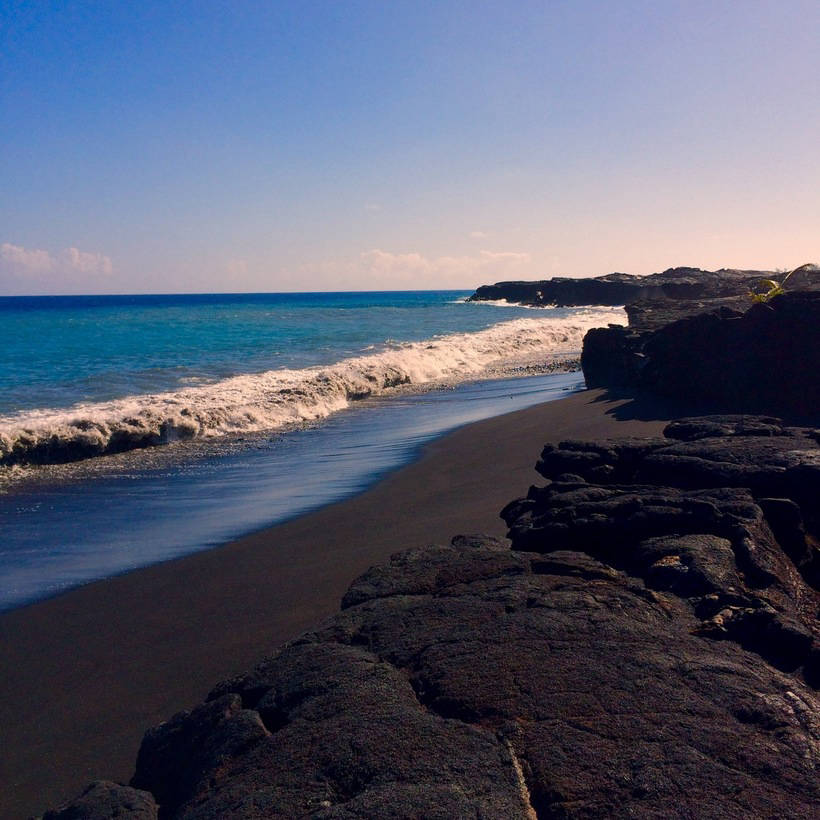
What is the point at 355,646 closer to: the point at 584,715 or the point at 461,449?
the point at 584,715

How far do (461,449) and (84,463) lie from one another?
5.65 m

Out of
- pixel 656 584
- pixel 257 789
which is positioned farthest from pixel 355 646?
pixel 656 584

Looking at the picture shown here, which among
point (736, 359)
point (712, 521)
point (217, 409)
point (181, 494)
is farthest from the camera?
point (217, 409)

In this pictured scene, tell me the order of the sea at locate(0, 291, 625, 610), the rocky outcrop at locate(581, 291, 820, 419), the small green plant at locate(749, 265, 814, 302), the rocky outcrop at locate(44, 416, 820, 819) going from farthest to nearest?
the small green plant at locate(749, 265, 814, 302) → the rocky outcrop at locate(581, 291, 820, 419) → the sea at locate(0, 291, 625, 610) → the rocky outcrop at locate(44, 416, 820, 819)

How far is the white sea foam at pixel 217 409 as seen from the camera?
12.4 meters

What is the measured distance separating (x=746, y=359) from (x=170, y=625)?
9.62 metres

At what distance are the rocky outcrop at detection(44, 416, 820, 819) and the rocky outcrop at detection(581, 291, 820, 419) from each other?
23.6ft

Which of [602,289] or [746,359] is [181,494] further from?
[602,289]

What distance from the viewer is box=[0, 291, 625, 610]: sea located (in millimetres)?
7664

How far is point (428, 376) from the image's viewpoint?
76.2 feet

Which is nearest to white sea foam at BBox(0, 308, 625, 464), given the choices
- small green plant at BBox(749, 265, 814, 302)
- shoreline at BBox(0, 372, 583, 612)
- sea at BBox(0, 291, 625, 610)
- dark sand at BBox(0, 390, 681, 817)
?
sea at BBox(0, 291, 625, 610)

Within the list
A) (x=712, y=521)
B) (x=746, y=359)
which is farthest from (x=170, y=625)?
(x=746, y=359)

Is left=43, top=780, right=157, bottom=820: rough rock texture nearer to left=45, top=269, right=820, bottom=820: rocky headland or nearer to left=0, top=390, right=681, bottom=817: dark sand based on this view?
left=45, top=269, right=820, bottom=820: rocky headland

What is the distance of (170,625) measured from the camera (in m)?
5.37
